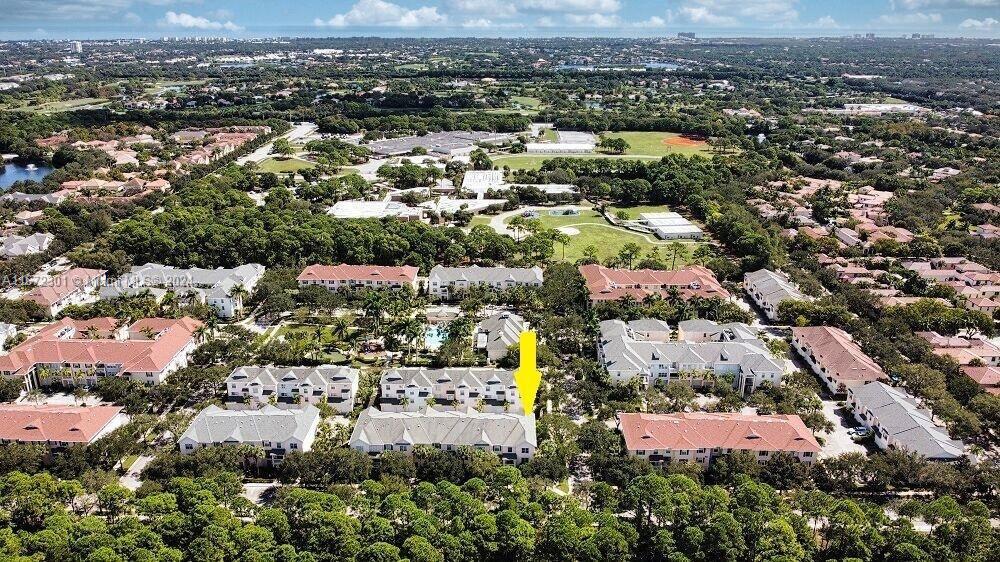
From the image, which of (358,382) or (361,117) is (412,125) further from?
(358,382)

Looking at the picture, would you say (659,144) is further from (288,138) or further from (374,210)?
(288,138)

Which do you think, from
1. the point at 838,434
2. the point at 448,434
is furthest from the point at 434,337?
the point at 838,434

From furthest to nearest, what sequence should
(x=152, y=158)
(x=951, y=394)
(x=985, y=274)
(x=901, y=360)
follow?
1. (x=152, y=158)
2. (x=985, y=274)
3. (x=901, y=360)
4. (x=951, y=394)

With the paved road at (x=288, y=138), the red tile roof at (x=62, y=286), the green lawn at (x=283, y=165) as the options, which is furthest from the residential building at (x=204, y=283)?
the paved road at (x=288, y=138)

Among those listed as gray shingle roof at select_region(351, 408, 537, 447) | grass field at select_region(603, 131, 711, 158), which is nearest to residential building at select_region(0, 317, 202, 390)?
gray shingle roof at select_region(351, 408, 537, 447)

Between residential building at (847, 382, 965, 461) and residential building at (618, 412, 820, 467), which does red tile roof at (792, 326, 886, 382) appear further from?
residential building at (618, 412, 820, 467)

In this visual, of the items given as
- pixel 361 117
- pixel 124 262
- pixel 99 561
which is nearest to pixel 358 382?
pixel 99 561
